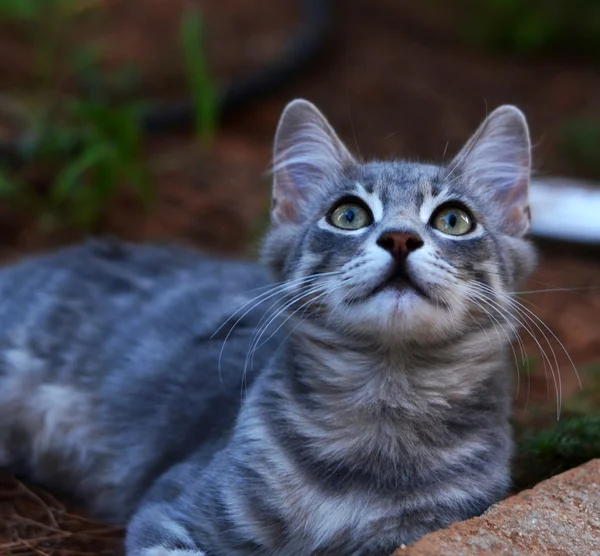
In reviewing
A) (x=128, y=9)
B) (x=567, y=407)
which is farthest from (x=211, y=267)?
(x=128, y=9)

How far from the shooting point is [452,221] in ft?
8.96

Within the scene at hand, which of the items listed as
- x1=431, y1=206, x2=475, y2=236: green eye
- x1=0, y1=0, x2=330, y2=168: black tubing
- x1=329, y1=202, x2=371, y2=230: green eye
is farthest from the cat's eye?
x1=0, y1=0, x2=330, y2=168: black tubing

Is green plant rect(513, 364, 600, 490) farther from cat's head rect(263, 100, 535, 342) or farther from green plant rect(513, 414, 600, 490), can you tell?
cat's head rect(263, 100, 535, 342)

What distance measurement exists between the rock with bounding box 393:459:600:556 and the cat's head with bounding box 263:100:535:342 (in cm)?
54

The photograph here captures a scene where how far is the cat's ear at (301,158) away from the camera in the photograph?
3184 mm

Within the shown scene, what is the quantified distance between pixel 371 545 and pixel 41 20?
5.77 metres

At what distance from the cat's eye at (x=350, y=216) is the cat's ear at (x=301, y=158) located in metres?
0.34

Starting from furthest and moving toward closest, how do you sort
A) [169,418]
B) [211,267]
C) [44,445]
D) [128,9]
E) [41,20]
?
[128,9]
[41,20]
[211,267]
[44,445]
[169,418]

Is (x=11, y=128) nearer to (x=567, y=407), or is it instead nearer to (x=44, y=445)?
(x=44, y=445)

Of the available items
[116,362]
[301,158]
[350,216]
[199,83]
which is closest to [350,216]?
[350,216]

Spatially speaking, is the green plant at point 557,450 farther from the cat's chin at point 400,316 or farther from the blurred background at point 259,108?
the cat's chin at point 400,316

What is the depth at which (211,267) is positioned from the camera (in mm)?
4055

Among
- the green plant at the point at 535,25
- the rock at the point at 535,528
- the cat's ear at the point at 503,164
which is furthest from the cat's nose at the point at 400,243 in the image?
the green plant at the point at 535,25

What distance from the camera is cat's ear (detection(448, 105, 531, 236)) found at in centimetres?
308
